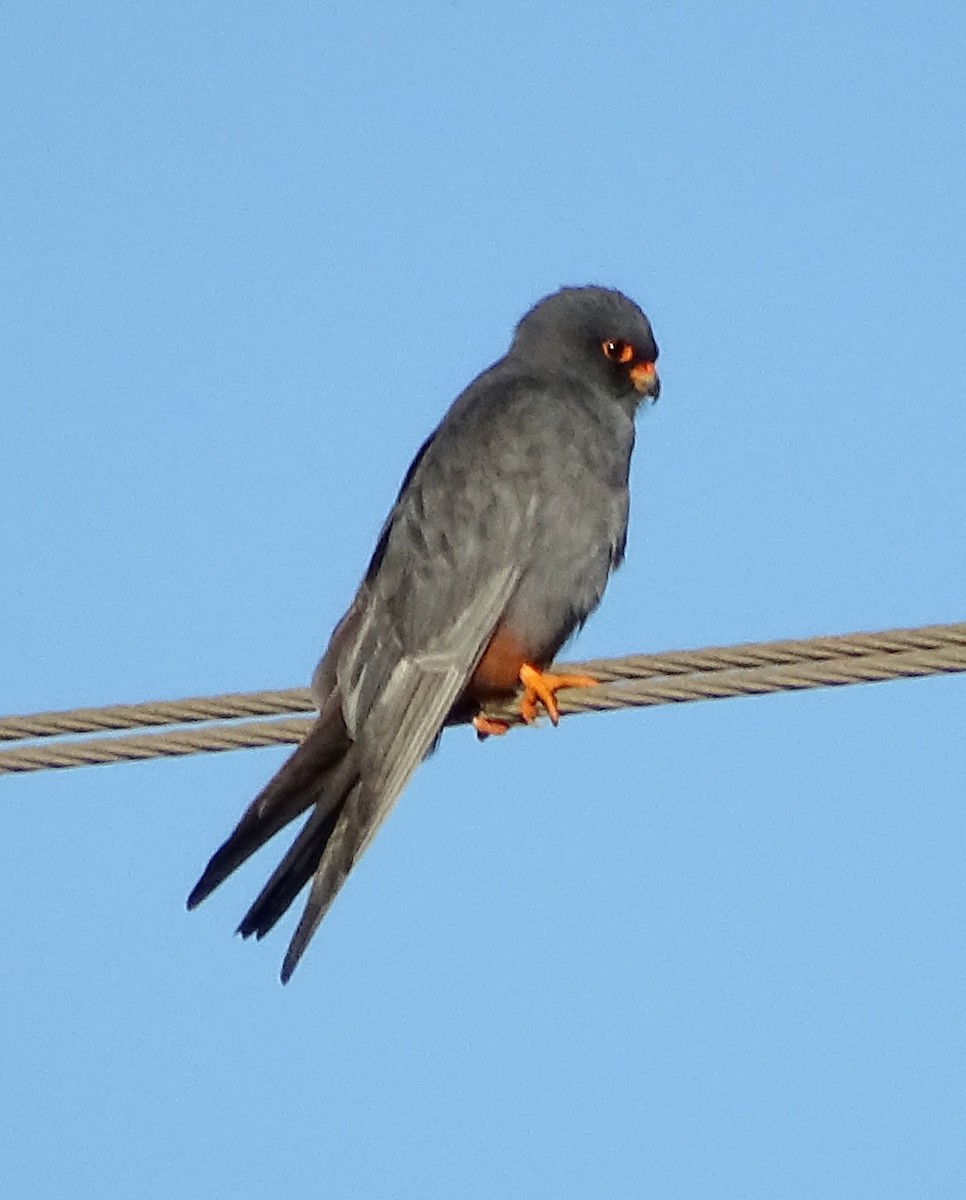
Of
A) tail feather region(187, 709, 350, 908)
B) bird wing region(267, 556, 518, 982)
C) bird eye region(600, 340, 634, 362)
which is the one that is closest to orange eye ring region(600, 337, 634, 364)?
bird eye region(600, 340, 634, 362)

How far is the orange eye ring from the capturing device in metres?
7.21

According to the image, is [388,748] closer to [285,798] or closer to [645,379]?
[285,798]

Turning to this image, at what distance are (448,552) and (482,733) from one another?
0.60m

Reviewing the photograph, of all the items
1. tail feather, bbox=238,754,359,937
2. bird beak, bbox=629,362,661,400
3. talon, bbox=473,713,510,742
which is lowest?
tail feather, bbox=238,754,359,937

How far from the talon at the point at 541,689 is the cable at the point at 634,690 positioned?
0.98 meters

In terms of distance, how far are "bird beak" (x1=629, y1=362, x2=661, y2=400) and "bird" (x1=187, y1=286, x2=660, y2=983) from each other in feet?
0.34

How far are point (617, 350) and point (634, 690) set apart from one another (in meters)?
2.89

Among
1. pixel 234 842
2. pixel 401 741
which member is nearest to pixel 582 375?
pixel 401 741

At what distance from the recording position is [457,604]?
6172mm

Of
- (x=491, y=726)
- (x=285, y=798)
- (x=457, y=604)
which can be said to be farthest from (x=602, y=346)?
(x=285, y=798)

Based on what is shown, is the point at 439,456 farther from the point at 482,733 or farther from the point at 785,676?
the point at 785,676

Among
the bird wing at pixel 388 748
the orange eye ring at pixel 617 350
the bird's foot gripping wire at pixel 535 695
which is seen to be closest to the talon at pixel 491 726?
the bird's foot gripping wire at pixel 535 695

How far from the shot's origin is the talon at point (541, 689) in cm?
589

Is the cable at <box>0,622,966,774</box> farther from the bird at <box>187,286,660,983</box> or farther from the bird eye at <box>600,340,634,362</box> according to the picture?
the bird eye at <box>600,340,634,362</box>
